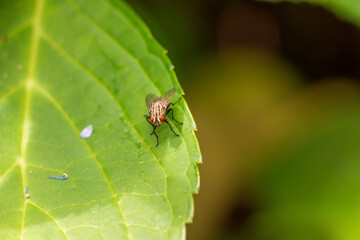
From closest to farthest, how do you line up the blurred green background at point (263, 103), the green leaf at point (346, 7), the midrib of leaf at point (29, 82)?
the midrib of leaf at point (29, 82) → the green leaf at point (346, 7) → the blurred green background at point (263, 103)

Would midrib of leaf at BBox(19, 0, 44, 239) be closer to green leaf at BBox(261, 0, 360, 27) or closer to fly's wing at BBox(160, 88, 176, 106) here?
fly's wing at BBox(160, 88, 176, 106)

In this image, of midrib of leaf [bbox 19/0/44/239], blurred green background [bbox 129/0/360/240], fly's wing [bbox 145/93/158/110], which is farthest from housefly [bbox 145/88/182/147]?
blurred green background [bbox 129/0/360/240]

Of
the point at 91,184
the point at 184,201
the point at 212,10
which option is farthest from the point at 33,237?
the point at 212,10

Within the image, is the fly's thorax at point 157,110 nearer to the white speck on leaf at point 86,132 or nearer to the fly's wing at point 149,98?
the fly's wing at point 149,98

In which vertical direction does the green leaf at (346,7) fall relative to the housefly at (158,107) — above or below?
above

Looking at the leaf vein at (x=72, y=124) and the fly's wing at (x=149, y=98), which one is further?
the fly's wing at (x=149, y=98)

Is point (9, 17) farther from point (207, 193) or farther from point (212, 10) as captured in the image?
point (207, 193)

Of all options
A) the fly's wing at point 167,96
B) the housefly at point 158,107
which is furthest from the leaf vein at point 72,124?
the fly's wing at point 167,96

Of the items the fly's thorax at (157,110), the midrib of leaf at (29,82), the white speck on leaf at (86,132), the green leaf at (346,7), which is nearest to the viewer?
the midrib of leaf at (29,82)
